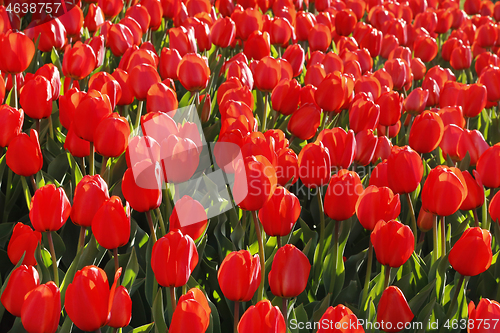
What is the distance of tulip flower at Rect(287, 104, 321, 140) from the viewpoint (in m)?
1.68

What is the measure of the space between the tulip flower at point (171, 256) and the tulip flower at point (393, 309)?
396mm

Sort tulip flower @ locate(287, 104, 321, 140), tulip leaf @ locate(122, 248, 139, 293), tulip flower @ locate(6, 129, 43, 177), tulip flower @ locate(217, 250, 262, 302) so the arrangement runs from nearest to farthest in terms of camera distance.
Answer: tulip flower @ locate(217, 250, 262, 302) → tulip leaf @ locate(122, 248, 139, 293) → tulip flower @ locate(6, 129, 43, 177) → tulip flower @ locate(287, 104, 321, 140)

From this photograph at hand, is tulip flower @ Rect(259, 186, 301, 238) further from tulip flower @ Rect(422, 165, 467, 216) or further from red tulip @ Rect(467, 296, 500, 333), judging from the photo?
red tulip @ Rect(467, 296, 500, 333)

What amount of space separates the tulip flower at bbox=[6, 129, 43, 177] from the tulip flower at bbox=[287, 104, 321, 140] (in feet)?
2.61

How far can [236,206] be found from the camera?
1.51m

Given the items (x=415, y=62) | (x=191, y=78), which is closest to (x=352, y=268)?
(x=191, y=78)

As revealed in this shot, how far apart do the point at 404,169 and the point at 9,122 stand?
105 cm

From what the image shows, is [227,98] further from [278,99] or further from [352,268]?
[352,268]

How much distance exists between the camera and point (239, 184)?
3.68ft

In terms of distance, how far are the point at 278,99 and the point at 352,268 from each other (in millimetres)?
666

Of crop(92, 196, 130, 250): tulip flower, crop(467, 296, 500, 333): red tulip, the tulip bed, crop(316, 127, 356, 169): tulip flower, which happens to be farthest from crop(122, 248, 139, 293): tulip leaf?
crop(467, 296, 500, 333): red tulip

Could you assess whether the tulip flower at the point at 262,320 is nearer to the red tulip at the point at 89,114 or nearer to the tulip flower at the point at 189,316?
the tulip flower at the point at 189,316

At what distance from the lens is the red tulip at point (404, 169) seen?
128 centimetres

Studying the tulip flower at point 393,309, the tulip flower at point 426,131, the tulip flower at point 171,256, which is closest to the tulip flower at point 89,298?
the tulip flower at point 171,256
